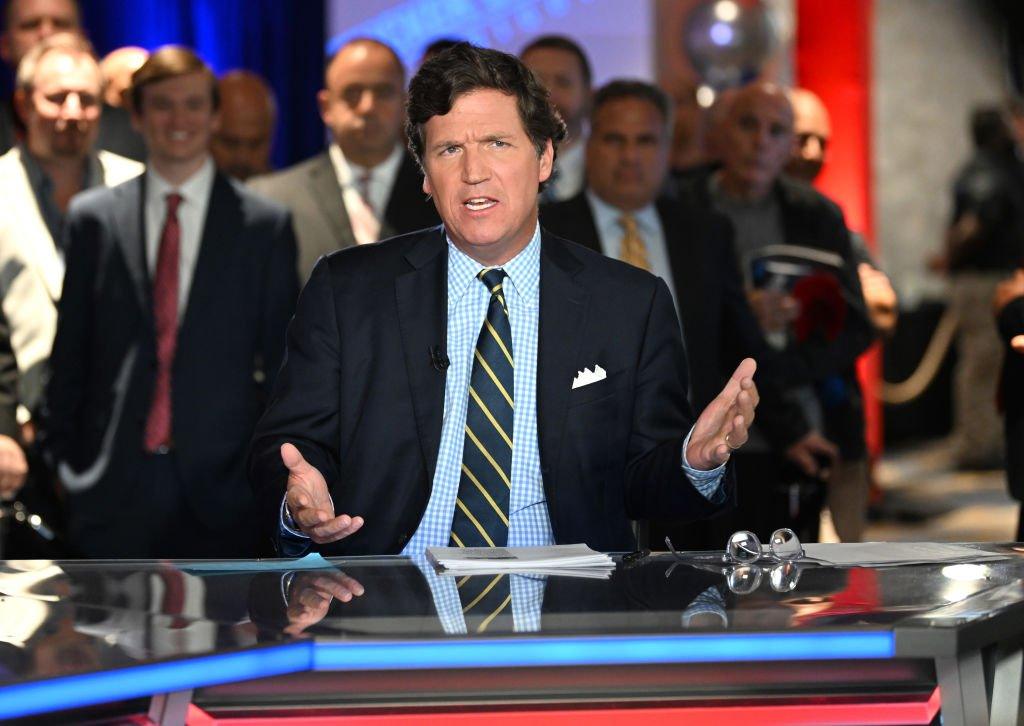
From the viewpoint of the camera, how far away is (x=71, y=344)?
14.0ft

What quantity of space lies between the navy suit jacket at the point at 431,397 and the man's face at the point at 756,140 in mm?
2176

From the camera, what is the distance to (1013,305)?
3.56 metres

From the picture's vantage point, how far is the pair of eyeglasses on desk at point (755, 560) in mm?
2188

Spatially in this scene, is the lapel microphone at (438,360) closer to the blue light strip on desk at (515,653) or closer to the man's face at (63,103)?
the blue light strip on desk at (515,653)

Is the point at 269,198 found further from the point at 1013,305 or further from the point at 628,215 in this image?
the point at 1013,305

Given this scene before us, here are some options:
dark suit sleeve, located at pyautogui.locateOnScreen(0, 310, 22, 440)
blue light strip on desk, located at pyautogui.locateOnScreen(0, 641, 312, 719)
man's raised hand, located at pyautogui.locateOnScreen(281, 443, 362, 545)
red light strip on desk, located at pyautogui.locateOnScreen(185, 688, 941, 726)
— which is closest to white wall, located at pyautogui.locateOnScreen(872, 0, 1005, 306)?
dark suit sleeve, located at pyautogui.locateOnScreen(0, 310, 22, 440)

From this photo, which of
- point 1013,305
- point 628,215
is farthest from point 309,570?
point 628,215

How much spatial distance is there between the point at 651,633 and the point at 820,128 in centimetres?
439

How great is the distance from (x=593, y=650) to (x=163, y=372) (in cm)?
274

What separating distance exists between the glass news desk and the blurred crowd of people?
2.12m

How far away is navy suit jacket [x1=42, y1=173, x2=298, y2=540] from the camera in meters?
4.27

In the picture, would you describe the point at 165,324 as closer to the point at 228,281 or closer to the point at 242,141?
the point at 228,281

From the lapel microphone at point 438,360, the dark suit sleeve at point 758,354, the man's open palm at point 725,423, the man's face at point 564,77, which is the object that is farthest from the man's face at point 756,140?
the man's open palm at point 725,423

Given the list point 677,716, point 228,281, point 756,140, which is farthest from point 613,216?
point 677,716
